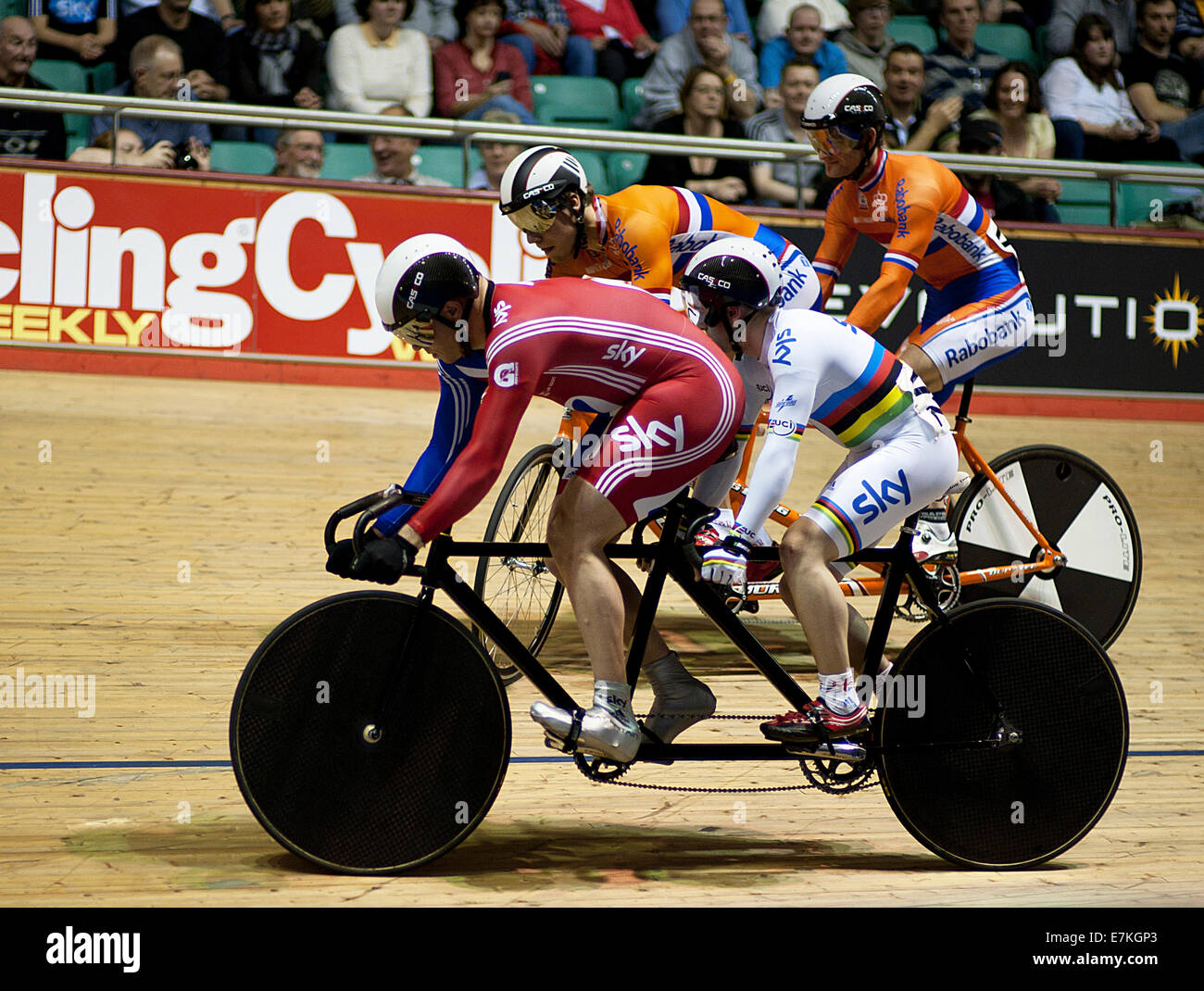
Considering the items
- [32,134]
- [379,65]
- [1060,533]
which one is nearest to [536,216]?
[1060,533]

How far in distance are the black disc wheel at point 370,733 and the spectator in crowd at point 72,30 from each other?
24.3 feet

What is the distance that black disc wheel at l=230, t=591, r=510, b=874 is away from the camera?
2.97 m

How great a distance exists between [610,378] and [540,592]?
1.64m

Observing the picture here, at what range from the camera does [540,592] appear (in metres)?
4.77

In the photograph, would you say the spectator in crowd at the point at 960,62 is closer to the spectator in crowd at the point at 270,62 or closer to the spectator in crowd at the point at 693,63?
the spectator in crowd at the point at 693,63

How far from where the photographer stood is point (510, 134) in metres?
8.83

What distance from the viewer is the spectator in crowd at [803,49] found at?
995 cm

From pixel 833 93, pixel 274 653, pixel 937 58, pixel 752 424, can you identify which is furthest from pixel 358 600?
pixel 937 58

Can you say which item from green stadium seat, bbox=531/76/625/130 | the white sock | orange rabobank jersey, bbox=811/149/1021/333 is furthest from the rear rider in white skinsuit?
green stadium seat, bbox=531/76/625/130

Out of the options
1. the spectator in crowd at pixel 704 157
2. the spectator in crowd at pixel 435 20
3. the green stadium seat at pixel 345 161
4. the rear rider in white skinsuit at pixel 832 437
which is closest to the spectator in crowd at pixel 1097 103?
the spectator in crowd at pixel 704 157

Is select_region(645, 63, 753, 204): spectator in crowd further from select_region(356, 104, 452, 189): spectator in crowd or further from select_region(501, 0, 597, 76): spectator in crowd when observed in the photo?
select_region(356, 104, 452, 189): spectator in crowd

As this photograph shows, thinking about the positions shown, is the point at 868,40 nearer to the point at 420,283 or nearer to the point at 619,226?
the point at 619,226

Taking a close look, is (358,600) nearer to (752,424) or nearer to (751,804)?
(751,804)

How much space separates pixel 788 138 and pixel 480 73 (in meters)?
2.15
